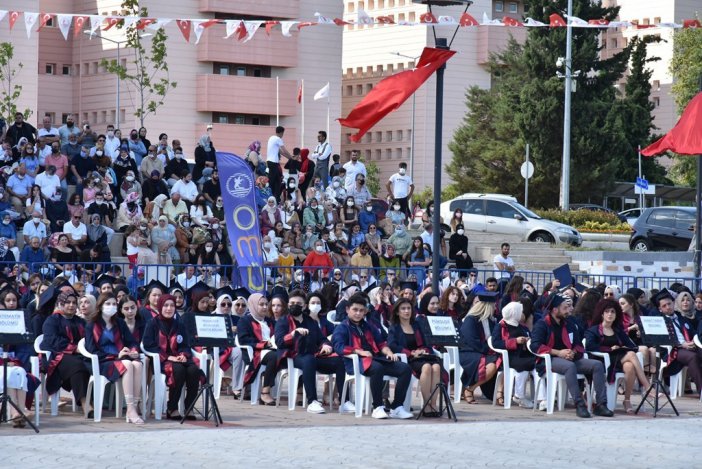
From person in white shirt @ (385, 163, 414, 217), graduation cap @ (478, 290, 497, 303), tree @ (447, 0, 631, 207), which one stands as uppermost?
tree @ (447, 0, 631, 207)

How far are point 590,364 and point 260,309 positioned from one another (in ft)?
12.4

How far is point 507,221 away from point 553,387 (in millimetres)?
22649

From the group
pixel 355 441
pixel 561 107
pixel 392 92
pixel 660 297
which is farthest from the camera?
pixel 561 107

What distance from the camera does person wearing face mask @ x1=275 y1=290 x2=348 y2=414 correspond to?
17.5 metres

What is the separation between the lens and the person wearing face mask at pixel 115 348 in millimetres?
16078

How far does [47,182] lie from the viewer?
27.1m

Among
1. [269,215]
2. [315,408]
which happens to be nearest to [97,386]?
[315,408]

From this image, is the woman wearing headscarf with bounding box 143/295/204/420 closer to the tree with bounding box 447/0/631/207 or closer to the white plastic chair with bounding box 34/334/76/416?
the white plastic chair with bounding box 34/334/76/416

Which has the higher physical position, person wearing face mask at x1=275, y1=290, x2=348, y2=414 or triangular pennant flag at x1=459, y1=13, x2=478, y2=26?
triangular pennant flag at x1=459, y1=13, x2=478, y2=26

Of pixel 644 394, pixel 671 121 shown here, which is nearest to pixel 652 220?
pixel 644 394

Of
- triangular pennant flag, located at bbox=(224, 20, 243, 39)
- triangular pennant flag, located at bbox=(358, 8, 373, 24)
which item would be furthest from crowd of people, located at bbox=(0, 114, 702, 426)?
triangular pennant flag, located at bbox=(358, 8, 373, 24)

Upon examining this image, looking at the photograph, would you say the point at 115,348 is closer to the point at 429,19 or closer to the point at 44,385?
the point at 44,385

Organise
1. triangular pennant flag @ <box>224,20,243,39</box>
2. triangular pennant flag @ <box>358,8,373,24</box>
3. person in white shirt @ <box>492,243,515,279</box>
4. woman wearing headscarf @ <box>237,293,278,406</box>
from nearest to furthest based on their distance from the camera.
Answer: woman wearing headscarf @ <box>237,293,278,406</box> < triangular pennant flag @ <box>358,8,373,24</box> < triangular pennant flag @ <box>224,20,243,39</box> < person in white shirt @ <box>492,243,515,279</box>

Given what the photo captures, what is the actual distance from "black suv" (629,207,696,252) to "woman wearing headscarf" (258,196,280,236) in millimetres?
12355
